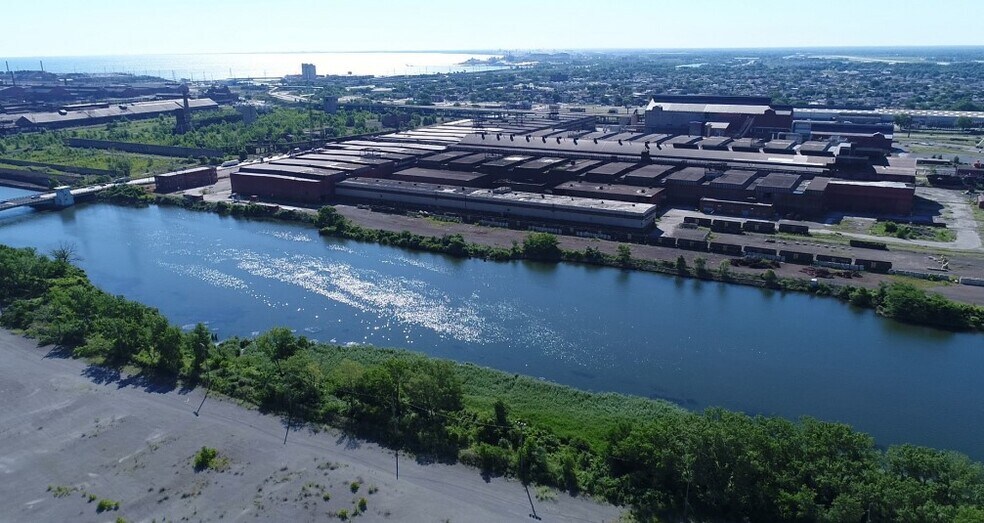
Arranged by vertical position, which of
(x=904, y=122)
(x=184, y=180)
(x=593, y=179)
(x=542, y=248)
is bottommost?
(x=542, y=248)

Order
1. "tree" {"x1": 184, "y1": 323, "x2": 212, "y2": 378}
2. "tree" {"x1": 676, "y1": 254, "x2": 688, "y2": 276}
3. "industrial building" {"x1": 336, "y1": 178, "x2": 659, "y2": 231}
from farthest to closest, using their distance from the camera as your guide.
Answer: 1. "industrial building" {"x1": 336, "y1": 178, "x2": 659, "y2": 231}
2. "tree" {"x1": 676, "y1": 254, "x2": 688, "y2": 276}
3. "tree" {"x1": 184, "y1": 323, "x2": 212, "y2": 378}

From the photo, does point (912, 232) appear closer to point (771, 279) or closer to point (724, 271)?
point (771, 279)

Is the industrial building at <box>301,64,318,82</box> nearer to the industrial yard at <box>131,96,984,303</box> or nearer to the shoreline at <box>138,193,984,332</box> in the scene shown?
the industrial yard at <box>131,96,984,303</box>

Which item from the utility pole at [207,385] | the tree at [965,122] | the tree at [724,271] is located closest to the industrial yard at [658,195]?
the tree at [724,271]

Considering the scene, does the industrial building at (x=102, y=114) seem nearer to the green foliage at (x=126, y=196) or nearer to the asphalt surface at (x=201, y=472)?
the green foliage at (x=126, y=196)

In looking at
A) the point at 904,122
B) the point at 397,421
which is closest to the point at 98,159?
the point at 397,421

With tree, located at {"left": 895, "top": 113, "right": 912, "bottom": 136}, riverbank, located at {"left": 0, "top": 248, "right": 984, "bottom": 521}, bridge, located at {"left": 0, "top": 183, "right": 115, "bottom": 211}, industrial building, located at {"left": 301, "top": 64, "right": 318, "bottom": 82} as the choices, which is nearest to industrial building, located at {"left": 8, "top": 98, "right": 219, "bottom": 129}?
bridge, located at {"left": 0, "top": 183, "right": 115, "bottom": 211}
